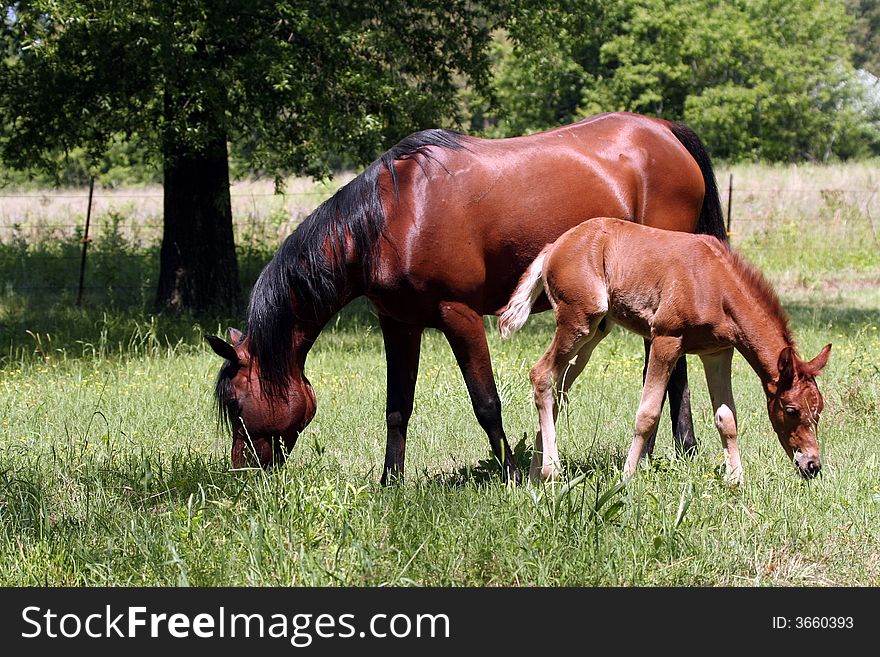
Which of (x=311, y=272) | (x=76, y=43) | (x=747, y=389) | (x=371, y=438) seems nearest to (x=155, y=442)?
(x=371, y=438)

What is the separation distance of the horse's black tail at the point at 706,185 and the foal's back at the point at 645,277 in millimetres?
1352

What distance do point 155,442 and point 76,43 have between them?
232 inches

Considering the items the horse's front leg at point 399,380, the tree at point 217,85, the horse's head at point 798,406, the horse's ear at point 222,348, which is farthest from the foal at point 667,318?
the tree at point 217,85

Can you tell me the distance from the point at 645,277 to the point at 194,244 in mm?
8524

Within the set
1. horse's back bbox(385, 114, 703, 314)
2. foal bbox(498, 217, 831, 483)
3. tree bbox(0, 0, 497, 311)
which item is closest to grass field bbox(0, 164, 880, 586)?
foal bbox(498, 217, 831, 483)

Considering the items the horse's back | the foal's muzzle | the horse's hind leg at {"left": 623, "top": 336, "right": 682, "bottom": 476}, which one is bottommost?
the foal's muzzle

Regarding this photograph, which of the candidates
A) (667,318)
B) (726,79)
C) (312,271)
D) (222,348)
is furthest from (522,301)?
(726,79)

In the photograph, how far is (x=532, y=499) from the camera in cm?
434

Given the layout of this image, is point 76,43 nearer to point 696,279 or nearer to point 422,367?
point 422,367

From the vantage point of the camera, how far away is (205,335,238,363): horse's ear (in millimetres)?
5047

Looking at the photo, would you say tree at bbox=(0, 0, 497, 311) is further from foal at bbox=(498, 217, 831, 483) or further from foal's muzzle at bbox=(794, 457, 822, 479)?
foal's muzzle at bbox=(794, 457, 822, 479)

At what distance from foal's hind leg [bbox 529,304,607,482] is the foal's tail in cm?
19

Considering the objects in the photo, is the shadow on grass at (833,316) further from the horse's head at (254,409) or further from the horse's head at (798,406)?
the horse's head at (254,409)

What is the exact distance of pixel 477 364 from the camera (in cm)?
528
